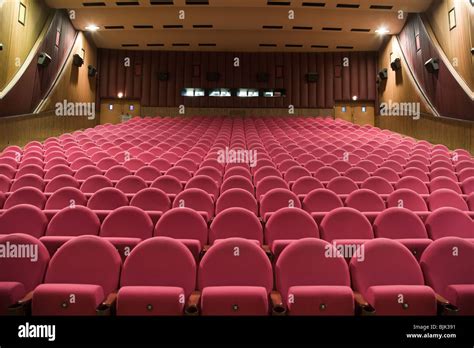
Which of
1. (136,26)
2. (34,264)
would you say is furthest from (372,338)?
(136,26)

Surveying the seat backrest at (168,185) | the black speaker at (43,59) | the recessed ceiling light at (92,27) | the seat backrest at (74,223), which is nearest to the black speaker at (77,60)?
the recessed ceiling light at (92,27)

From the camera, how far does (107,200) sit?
2.72 m

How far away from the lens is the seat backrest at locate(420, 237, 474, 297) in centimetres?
→ 170

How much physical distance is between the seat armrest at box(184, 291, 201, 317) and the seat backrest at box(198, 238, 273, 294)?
9cm

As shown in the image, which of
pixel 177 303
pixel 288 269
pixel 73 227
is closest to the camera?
pixel 177 303

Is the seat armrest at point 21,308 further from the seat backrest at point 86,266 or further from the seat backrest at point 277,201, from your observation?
the seat backrest at point 277,201

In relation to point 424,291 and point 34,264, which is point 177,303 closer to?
point 34,264

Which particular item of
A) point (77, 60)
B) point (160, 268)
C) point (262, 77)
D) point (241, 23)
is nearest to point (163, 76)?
point (77, 60)

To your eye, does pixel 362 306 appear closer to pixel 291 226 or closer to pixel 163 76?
pixel 291 226

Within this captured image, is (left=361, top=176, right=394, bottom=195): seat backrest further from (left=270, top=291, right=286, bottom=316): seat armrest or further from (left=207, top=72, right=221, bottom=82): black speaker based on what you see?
(left=207, top=72, right=221, bottom=82): black speaker

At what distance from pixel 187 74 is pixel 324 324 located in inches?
390

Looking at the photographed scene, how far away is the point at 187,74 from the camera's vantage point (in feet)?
34.6

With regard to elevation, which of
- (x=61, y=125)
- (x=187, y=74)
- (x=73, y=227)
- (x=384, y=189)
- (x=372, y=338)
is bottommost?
(x=372, y=338)

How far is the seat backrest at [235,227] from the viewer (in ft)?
7.20
